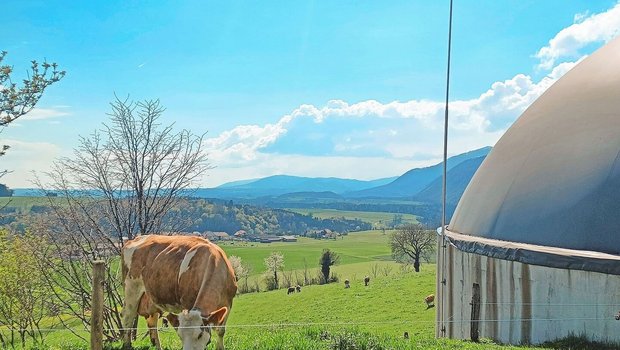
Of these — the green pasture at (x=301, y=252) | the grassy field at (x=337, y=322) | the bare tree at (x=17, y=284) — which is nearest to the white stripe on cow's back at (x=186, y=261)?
the grassy field at (x=337, y=322)

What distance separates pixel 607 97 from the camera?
12.6m

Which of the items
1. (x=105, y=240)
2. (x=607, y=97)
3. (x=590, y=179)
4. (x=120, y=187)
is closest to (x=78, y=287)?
(x=105, y=240)

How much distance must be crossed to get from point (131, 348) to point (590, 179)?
10.0 metres

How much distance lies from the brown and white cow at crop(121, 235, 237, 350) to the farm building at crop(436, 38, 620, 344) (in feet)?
19.9

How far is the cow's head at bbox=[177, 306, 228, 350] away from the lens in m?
8.30

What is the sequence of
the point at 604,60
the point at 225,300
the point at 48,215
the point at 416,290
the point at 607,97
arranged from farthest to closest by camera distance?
the point at 416,290 < the point at 48,215 < the point at 604,60 < the point at 607,97 < the point at 225,300

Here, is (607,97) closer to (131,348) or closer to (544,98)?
(544,98)

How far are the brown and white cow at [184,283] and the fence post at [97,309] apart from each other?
1185 mm

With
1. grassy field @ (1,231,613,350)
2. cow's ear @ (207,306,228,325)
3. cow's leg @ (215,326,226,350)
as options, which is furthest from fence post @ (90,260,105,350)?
grassy field @ (1,231,613,350)

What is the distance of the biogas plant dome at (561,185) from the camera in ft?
35.2

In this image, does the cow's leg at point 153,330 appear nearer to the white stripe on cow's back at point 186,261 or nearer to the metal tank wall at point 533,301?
the white stripe on cow's back at point 186,261

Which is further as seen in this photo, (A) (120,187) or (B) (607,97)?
(A) (120,187)

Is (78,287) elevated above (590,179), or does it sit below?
below

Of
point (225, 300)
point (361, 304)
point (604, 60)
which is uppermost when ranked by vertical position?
point (604, 60)
